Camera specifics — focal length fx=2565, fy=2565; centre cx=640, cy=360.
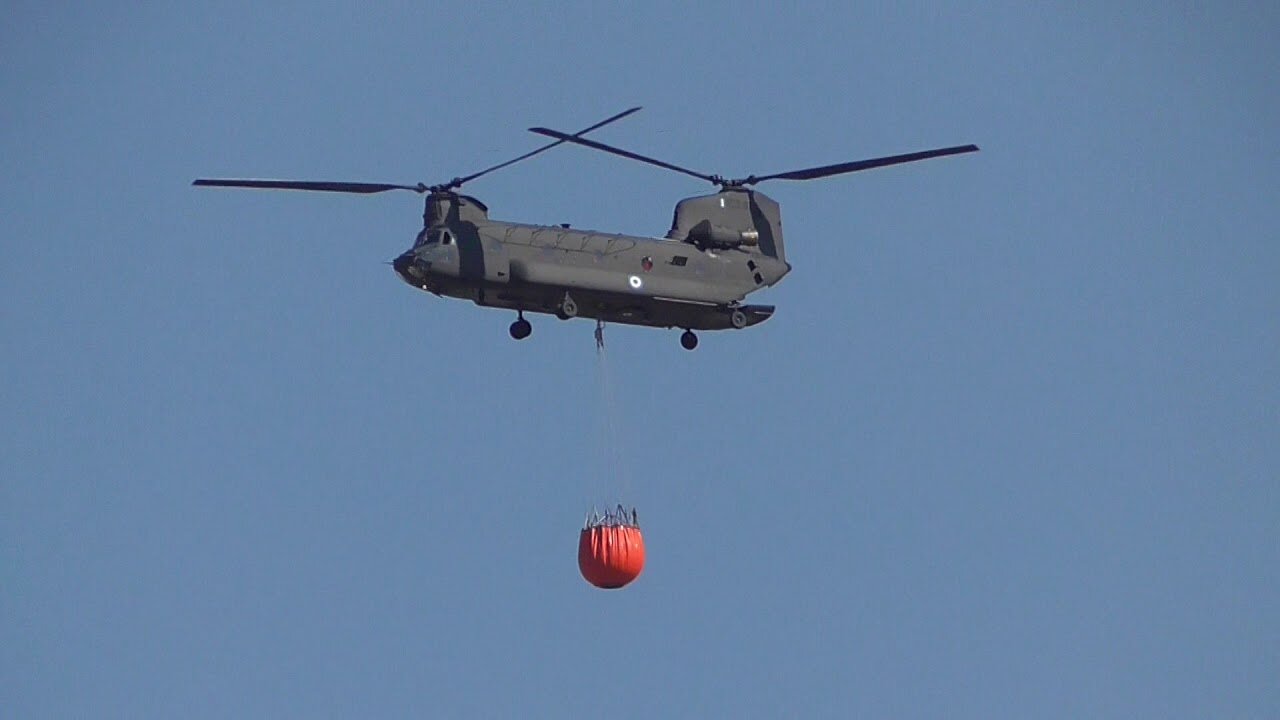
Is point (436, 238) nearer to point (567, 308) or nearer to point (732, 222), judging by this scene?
point (567, 308)

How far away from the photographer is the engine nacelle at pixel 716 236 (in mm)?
47188

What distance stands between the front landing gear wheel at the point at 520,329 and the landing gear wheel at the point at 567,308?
2.52ft

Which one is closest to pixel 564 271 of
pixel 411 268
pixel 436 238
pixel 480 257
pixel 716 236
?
pixel 480 257

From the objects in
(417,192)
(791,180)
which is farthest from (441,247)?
(791,180)

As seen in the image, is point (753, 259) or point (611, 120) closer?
point (611, 120)

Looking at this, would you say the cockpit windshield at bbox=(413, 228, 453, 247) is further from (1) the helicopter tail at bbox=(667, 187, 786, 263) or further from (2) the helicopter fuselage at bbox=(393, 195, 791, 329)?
(1) the helicopter tail at bbox=(667, 187, 786, 263)

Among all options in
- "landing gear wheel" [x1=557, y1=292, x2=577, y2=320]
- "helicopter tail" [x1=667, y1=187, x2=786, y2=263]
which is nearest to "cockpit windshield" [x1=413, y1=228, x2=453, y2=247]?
"landing gear wheel" [x1=557, y1=292, x2=577, y2=320]

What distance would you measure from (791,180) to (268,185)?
9.72 meters

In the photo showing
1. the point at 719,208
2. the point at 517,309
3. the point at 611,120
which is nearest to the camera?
the point at 611,120

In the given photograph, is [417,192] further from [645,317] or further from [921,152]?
[921,152]

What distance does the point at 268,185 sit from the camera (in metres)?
44.6

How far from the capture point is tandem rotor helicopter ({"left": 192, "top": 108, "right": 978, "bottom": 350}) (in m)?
43.8

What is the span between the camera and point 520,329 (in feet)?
148

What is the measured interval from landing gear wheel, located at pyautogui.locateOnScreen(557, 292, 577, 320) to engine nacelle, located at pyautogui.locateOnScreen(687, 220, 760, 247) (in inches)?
138
